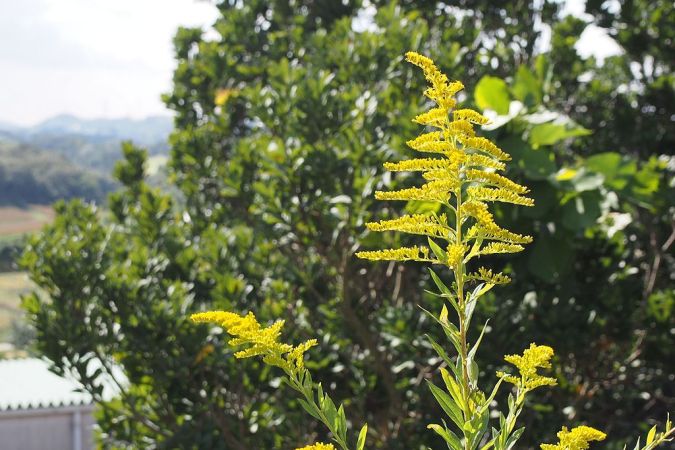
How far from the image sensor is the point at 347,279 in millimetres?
3814

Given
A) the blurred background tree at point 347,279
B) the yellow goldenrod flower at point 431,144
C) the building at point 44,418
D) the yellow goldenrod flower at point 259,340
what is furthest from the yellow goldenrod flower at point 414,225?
the building at point 44,418

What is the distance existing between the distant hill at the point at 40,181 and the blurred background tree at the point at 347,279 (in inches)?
Answer: 3523

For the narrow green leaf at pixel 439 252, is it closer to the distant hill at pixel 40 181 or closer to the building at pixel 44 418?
the building at pixel 44 418

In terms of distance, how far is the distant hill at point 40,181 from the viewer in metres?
91.9

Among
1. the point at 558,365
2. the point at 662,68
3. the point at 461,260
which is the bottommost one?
the point at 558,365

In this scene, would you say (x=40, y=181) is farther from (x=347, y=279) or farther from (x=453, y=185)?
(x=453, y=185)

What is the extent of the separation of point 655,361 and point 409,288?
1.41 meters

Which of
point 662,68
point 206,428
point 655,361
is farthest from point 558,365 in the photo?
point 662,68

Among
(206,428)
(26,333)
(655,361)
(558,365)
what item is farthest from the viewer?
(26,333)

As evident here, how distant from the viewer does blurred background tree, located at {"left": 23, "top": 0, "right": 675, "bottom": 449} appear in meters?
3.57

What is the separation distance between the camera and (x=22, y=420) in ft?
41.3

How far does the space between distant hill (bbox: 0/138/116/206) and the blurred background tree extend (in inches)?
3523

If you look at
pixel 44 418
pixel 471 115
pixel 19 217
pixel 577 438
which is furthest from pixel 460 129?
pixel 19 217

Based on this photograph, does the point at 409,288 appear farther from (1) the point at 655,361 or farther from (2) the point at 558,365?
(1) the point at 655,361
